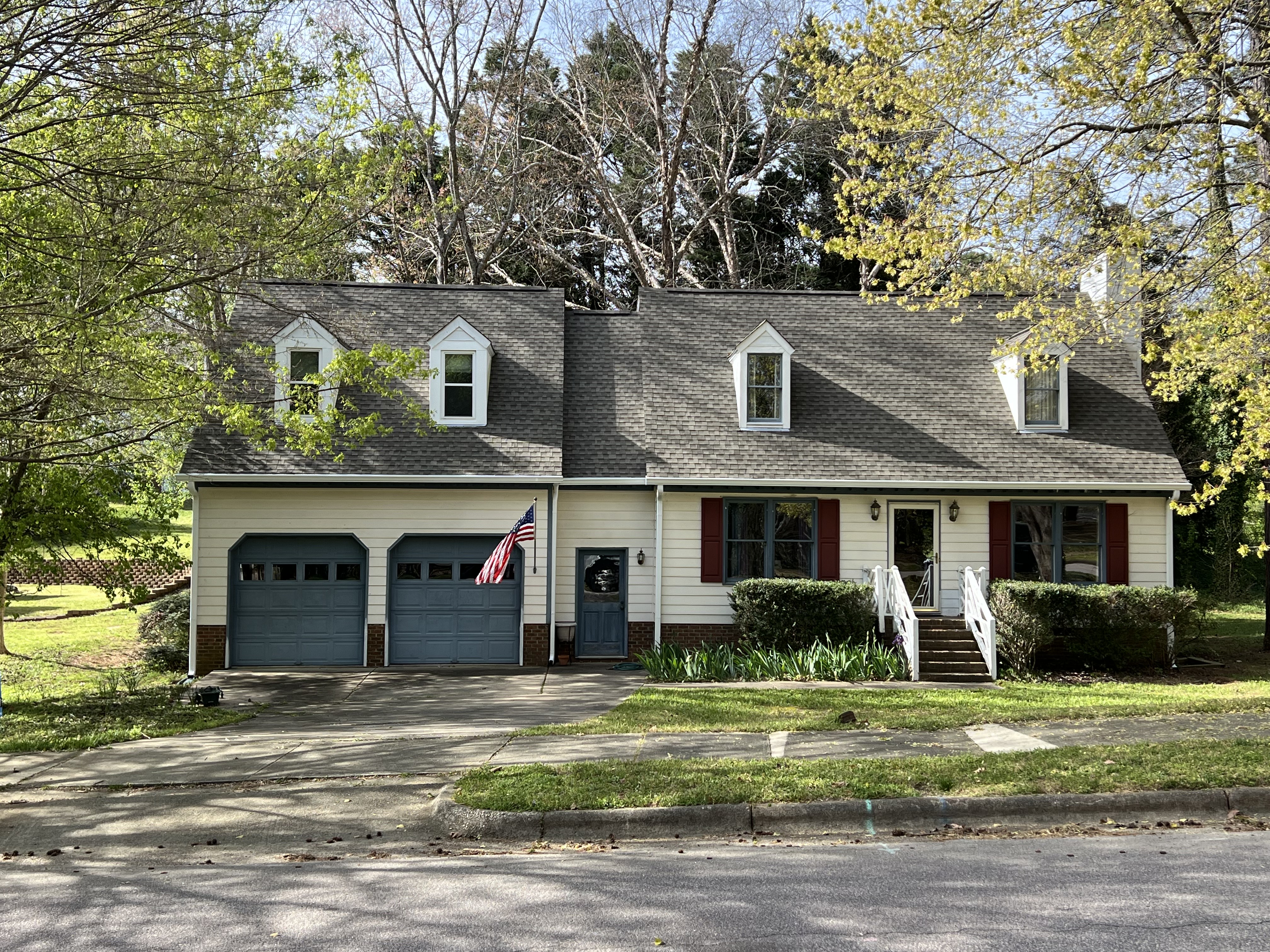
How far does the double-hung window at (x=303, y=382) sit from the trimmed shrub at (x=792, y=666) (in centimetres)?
690

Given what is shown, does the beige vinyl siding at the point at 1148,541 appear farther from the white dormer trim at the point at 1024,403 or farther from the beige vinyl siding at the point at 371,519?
the beige vinyl siding at the point at 371,519

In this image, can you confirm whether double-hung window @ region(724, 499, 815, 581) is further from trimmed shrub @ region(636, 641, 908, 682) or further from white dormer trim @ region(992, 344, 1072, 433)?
white dormer trim @ region(992, 344, 1072, 433)

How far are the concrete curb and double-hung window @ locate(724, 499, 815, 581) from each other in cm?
1132

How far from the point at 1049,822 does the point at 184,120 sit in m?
11.7

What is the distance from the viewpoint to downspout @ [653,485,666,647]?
1884cm


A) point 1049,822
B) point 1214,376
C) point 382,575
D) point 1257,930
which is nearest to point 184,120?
point 382,575

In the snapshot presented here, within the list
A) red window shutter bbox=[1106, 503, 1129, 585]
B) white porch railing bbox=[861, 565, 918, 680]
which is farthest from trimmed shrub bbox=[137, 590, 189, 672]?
red window shutter bbox=[1106, 503, 1129, 585]

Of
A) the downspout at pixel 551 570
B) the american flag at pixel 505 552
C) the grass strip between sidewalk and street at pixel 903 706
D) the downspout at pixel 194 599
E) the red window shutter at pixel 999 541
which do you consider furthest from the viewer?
the red window shutter at pixel 999 541

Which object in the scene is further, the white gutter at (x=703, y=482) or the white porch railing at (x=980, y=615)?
the white gutter at (x=703, y=482)

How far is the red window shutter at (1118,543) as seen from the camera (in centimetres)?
1903

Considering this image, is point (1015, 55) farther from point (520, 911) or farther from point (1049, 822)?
point (520, 911)

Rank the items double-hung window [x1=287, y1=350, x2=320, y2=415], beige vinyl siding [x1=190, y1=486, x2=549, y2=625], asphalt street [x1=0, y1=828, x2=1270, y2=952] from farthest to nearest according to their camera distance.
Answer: beige vinyl siding [x1=190, y1=486, x2=549, y2=625] → double-hung window [x1=287, y1=350, x2=320, y2=415] → asphalt street [x1=0, y1=828, x2=1270, y2=952]

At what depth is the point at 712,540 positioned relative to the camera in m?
19.0

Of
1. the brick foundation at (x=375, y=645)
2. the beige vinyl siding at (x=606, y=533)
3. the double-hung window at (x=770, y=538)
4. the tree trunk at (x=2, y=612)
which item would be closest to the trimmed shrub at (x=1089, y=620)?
the double-hung window at (x=770, y=538)
